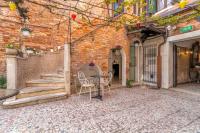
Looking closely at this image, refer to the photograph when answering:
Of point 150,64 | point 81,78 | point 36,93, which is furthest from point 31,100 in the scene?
point 150,64

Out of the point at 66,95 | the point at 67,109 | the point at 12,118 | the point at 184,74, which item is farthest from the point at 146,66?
the point at 12,118

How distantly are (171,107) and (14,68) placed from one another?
4.89 m

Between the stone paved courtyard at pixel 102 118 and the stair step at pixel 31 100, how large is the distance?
18 centimetres

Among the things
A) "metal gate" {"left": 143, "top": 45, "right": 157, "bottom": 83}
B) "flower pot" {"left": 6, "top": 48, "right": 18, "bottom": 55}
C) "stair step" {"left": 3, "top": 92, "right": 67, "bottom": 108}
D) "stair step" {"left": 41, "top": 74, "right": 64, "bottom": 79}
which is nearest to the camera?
"stair step" {"left": 3, "top": 92, "right": 67, "bottom": 108}

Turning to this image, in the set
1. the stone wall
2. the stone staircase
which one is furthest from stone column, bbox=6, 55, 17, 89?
the stone staircase

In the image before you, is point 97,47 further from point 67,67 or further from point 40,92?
point 40,92

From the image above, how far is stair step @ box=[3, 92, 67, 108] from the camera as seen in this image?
3.55 m

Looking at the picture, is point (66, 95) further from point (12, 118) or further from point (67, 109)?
point (12, 118)

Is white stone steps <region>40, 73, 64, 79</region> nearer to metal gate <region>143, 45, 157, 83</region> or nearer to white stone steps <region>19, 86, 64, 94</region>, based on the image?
white stone steps <region>19, 86, 64, 94</region>

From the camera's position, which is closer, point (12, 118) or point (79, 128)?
point (79, 128)

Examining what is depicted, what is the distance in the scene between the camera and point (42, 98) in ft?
13.3

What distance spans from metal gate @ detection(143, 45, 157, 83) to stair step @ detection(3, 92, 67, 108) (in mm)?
4680

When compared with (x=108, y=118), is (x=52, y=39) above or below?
above

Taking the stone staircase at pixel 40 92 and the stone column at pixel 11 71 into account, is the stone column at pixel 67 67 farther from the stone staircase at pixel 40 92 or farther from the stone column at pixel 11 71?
the stone column at pixel 11 71
